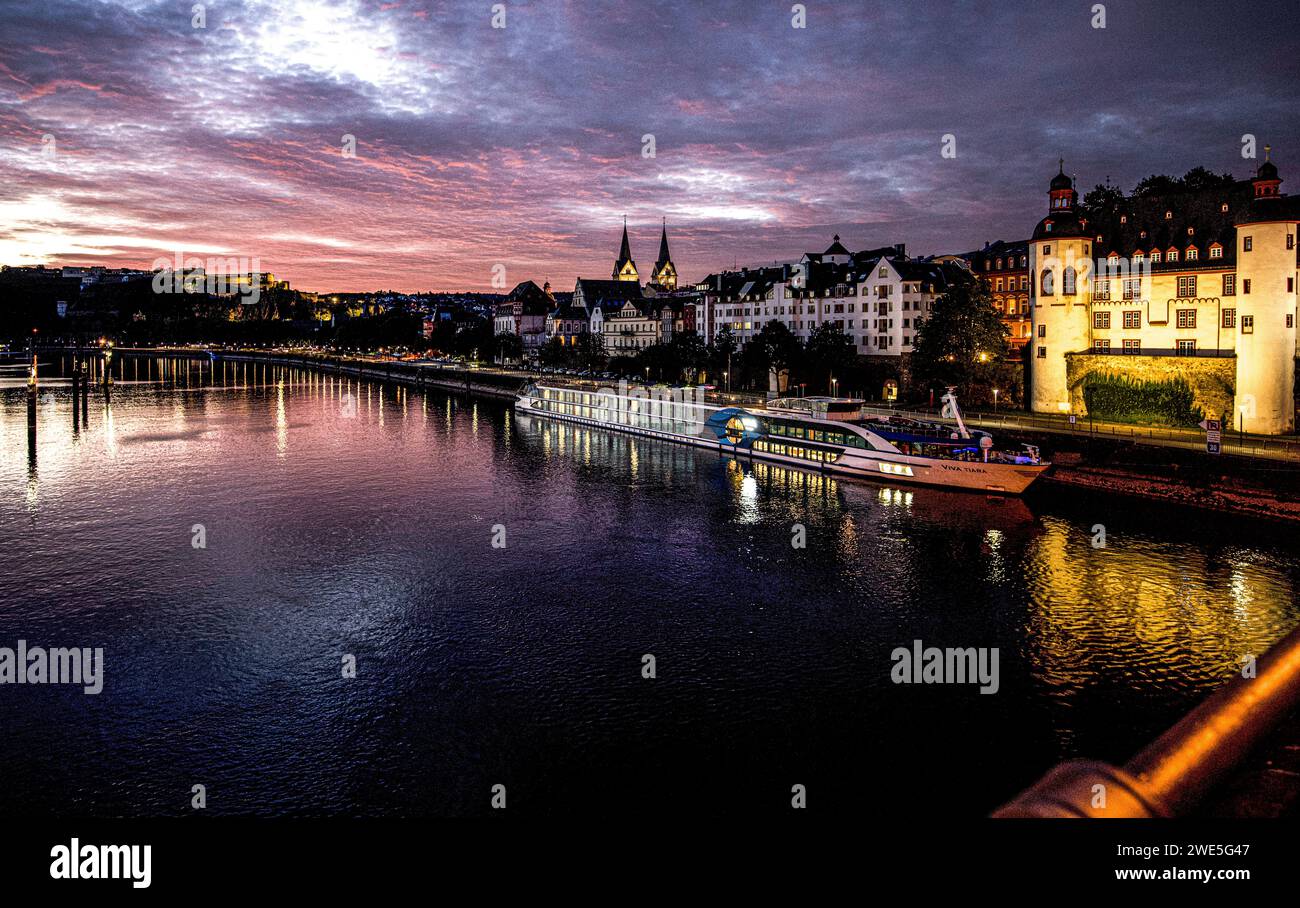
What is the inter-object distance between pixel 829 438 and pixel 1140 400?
18.7 m

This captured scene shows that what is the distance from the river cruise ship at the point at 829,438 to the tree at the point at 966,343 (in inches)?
321

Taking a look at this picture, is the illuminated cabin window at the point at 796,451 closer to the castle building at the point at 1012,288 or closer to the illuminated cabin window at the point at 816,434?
the illuminated cabin window at the point at 816,434

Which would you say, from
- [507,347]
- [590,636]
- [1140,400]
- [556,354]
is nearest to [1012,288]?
[1140,400]

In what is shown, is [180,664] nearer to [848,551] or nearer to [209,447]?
[848,551]

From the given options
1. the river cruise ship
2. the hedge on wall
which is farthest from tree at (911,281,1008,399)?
the river cruise ship

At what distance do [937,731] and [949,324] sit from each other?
1944 inches

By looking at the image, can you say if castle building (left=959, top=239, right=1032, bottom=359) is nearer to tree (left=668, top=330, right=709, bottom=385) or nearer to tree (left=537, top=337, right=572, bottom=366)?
tree (left=668, top=330, right=709, bottom=385)

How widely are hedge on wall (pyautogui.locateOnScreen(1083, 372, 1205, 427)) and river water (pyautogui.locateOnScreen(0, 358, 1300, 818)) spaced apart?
13.5 metres

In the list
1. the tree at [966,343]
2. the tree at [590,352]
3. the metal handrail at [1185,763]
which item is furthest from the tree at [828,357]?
the metal handrail at [1185,763]

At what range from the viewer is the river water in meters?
16.8

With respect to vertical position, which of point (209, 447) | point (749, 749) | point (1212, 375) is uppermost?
point (1212, 375)
